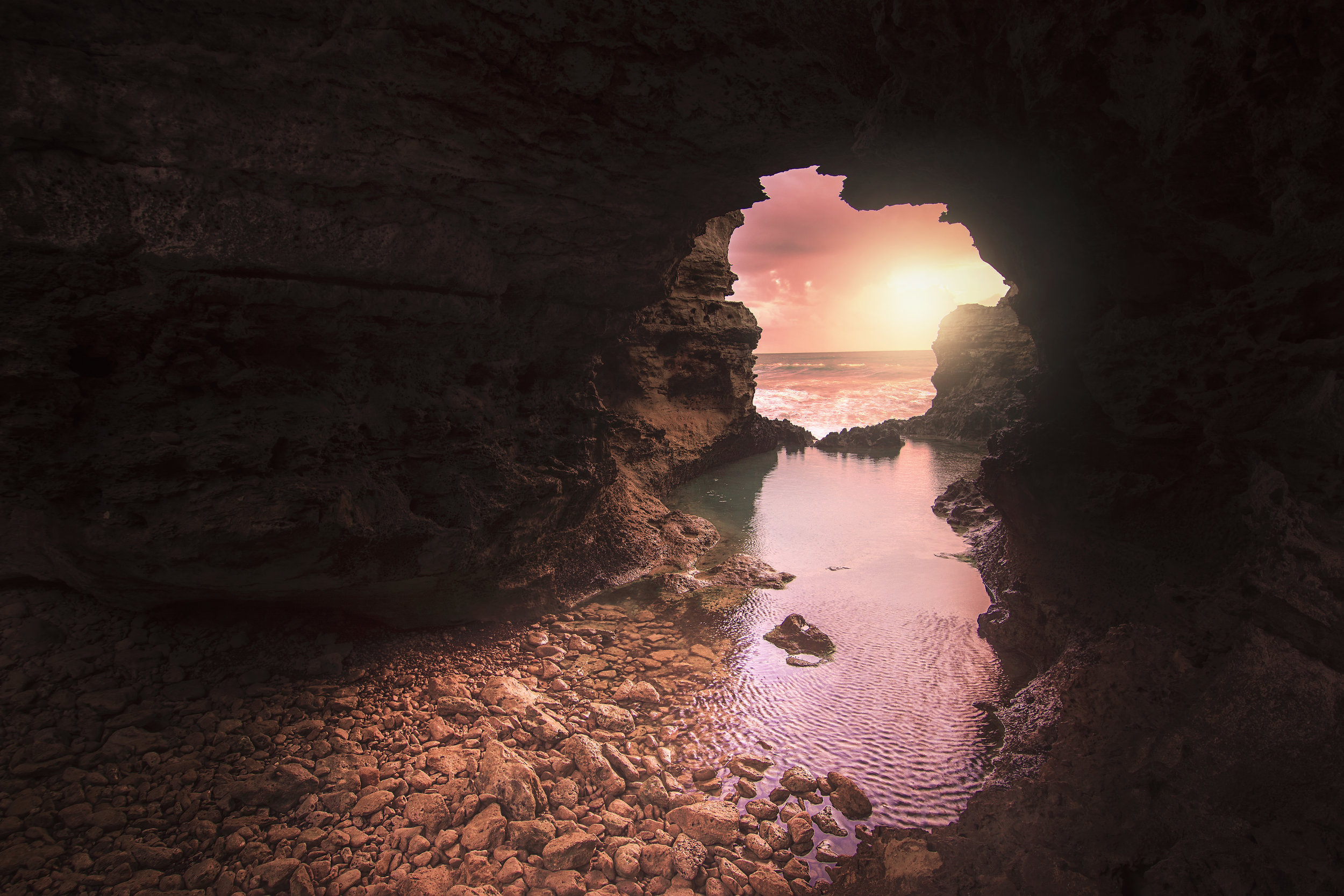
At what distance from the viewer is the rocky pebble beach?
9.01 feet

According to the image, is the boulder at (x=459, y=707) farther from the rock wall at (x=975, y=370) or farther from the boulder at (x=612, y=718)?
the rock wall at (x=975, y=370)

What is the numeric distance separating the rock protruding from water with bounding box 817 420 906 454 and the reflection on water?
744 centimetres

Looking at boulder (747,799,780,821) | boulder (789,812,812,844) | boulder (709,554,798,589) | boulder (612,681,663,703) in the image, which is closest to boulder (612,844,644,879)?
boulder (747,799,780,821)

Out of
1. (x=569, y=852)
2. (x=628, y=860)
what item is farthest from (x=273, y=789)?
(x=628, y=860)

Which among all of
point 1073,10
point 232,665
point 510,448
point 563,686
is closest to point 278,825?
point 232,665

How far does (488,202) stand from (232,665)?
3.81 metres

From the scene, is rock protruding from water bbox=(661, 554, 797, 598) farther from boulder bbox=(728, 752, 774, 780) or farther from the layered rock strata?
the layered rock strata

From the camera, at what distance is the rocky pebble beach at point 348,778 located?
9.01ft

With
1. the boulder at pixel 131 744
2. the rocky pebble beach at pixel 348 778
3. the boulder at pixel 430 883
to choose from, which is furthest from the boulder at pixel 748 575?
the boulder at pixel 131 744

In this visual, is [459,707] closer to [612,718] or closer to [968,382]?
[612,718]

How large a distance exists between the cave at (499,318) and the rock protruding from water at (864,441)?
1371cm

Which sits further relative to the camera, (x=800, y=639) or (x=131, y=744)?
(x=800, y=639)

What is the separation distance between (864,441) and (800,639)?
1435cm

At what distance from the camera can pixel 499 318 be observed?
5121 millimetres
